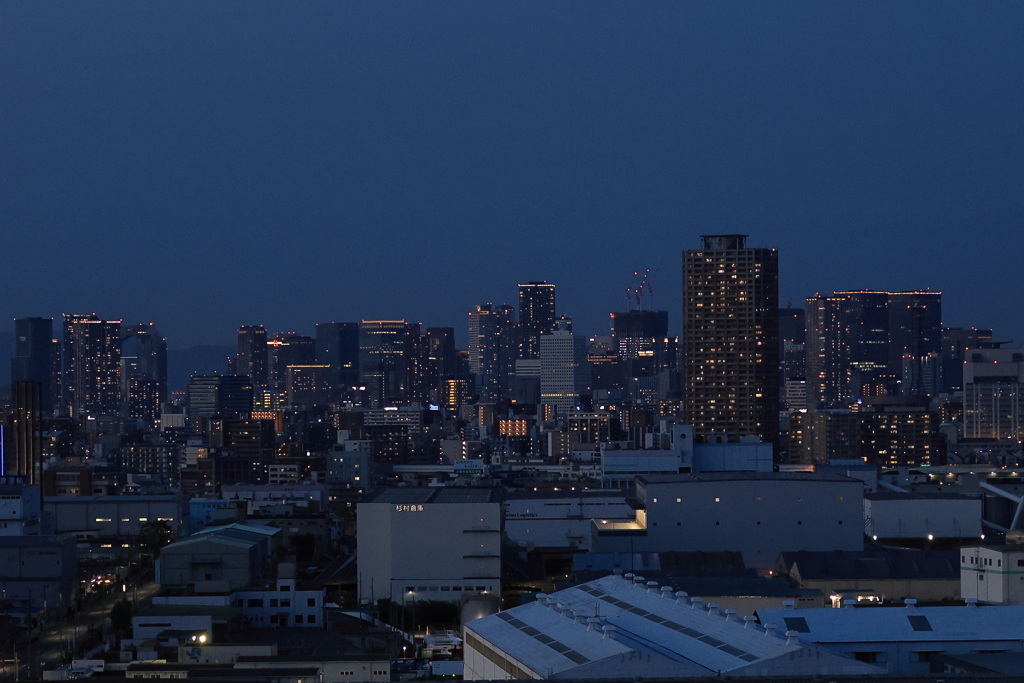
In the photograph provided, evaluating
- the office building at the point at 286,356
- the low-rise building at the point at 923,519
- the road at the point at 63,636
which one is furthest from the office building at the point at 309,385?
the road at the point at 63,636

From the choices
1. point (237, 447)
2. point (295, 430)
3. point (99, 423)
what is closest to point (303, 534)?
point (237, 447)

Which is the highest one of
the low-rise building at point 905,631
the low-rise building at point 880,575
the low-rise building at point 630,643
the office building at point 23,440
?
the office building at point 23,440

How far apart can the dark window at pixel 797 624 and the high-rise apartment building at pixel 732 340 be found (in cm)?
5590

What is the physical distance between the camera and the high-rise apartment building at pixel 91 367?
476 ft

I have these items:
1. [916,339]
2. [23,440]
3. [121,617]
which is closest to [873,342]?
[916,339]

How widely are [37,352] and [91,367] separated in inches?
239

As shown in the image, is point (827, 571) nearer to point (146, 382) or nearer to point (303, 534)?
point (303, 534)

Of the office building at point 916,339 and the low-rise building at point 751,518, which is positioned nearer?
the low-rise building at point 751,518

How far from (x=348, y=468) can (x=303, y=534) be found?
21.1 m

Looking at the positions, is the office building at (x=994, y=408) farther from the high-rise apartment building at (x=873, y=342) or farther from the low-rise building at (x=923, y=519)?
the low-rise building at (x=923, y=519)

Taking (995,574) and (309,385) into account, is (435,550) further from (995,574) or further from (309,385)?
(309,385)

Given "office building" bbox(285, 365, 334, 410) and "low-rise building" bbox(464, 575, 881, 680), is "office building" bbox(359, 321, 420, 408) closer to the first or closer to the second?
"office building" bbox(285, 365, 334, 410)

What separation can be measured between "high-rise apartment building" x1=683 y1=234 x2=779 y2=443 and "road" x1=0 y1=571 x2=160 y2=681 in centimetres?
4165

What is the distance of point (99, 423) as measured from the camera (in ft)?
388
